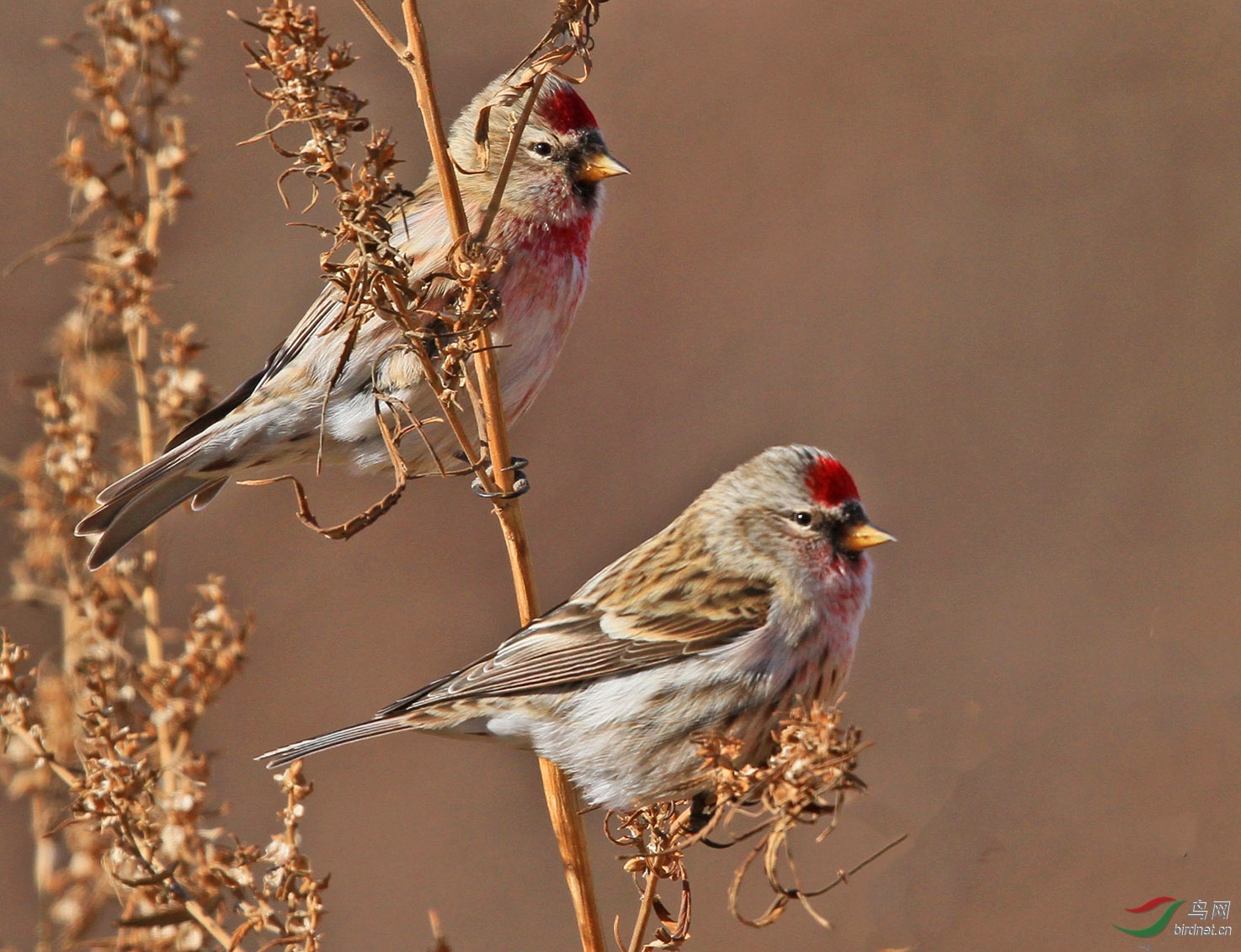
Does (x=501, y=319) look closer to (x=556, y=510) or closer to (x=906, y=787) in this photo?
(x=556, y=510)

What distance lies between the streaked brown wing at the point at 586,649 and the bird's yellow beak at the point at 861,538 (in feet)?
0.70

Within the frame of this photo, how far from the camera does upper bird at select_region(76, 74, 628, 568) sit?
2918 millimetres

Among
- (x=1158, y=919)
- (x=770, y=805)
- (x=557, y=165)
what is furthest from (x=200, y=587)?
(x=1158, y=919)

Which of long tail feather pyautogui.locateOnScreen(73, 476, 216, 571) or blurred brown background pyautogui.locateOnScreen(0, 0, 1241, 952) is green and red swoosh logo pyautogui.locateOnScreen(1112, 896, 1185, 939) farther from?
long tail feather pyautogui.locateOnScreen(73, 476, 216, 571)

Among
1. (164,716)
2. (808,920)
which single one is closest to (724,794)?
(164,716)

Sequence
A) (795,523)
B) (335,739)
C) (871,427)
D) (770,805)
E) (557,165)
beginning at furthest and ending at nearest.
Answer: (871,427) < (557,165) < (795,523) < (335,739) < (770,805)

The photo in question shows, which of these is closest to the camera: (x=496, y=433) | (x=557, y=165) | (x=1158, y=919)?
(x=496, y=433)

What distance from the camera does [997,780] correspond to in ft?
17.4

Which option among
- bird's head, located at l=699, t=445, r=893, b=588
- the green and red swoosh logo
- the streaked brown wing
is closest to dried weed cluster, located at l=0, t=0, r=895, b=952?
the streaked brown wing

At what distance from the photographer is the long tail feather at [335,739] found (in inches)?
97.1

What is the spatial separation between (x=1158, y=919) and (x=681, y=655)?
2.55m

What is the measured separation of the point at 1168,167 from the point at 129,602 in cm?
592

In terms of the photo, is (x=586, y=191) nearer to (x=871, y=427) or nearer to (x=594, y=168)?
(x=594, y=168)

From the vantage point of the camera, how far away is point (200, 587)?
2393 mm
